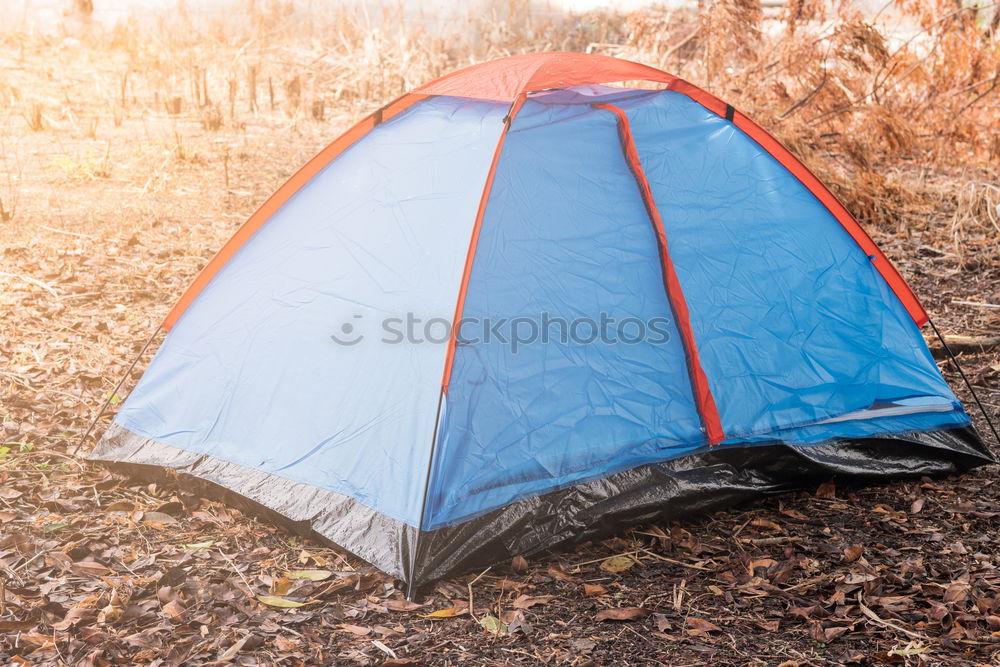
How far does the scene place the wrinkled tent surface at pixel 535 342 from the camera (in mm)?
2910

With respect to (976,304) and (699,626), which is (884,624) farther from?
(976,304)

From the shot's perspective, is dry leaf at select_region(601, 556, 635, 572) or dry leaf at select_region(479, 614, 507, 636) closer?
dry leaf at select_region(479, 614, 507, 636)

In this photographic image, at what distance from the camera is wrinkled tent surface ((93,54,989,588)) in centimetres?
291

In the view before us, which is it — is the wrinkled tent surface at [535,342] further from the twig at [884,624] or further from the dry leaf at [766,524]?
the twig at [884,624]

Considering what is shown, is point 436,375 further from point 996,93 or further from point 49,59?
point 49,59

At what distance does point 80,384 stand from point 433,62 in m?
7.50

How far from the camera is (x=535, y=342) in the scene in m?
3.04

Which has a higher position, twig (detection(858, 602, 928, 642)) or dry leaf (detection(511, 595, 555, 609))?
twig (detection(858, 602, 928, 642))

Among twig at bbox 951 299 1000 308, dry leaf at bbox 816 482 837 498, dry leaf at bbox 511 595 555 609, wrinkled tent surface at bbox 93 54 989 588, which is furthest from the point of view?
twig at bbox 951 299 1000 308

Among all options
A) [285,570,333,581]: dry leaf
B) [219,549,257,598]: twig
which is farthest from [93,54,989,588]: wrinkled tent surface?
[219,549,257,598]: twig

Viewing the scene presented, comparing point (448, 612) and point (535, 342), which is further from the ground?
point (535, 342)

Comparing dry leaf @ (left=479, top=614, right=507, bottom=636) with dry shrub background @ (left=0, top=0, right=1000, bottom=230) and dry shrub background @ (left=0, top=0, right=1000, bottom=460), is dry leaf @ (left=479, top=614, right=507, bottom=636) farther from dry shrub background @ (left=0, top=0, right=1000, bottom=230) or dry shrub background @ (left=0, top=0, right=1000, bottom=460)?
dry shrub background @ (left=0, top=0, right=1000, bottom=230)

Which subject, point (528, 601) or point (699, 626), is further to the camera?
point (528, 601)

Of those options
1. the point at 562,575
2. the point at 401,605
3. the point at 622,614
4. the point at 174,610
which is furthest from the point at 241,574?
the point at 622,614
